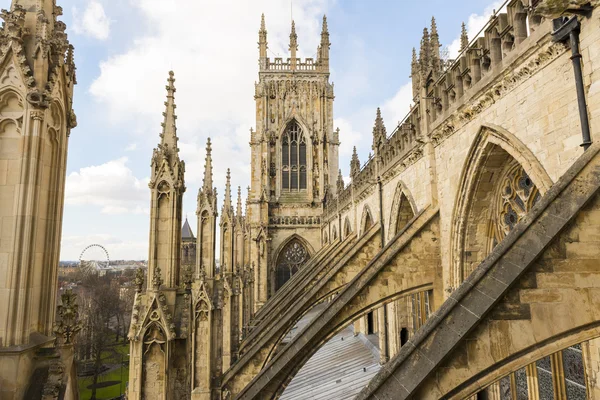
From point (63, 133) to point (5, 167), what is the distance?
757mm

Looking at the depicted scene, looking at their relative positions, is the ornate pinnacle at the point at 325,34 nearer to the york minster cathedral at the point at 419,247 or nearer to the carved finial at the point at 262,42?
the carved finial at the point at 262,42

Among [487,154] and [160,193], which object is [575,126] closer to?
[487,154]

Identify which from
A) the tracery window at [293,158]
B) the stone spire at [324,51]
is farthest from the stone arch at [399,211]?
the stone spire at [324,51]

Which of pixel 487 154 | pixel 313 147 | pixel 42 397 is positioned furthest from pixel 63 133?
pixel 313 147

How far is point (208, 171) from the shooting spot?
1231cm

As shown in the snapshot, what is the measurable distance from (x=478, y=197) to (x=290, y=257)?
82.8 feet

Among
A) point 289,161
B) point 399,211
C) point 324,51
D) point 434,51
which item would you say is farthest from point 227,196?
point 324,51

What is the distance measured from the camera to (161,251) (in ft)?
25.6

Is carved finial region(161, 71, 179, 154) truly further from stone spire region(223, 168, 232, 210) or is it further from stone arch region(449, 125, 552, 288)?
stone spire region(223, 168, 232, 210)

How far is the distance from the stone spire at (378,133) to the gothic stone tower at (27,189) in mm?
10879

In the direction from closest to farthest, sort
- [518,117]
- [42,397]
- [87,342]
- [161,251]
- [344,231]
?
[42,397] < [518,117] < [161,251] < [344,231] < [87,342]

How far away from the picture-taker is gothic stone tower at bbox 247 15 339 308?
102ft

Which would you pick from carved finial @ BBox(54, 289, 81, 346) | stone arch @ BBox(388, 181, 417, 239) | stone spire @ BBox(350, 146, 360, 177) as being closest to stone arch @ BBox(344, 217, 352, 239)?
stone spire @ BBox(350, 146, 360, 177)

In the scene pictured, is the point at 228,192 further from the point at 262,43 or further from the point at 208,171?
the point at 262,43
